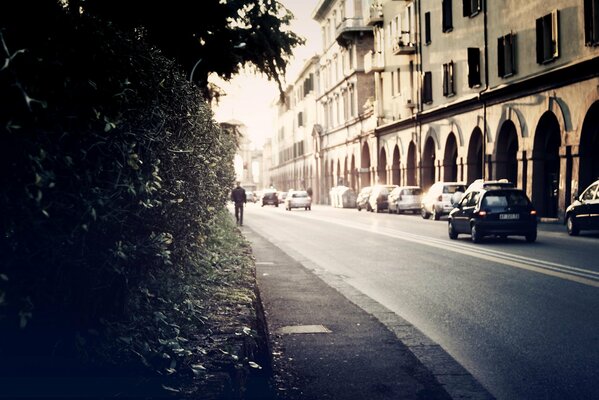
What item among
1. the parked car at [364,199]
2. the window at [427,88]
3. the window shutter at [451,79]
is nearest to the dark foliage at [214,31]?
the window shutter at [451,79]

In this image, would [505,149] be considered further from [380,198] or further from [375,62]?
[375,62]

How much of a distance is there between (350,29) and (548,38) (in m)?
32.5

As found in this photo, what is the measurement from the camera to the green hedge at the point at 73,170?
2863 mm

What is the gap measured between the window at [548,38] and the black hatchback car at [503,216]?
1023 centimetres

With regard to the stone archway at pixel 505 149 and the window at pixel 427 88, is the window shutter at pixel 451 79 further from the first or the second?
the stone archway at pixel 505 149

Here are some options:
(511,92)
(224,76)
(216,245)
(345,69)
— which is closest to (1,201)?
(216,245)

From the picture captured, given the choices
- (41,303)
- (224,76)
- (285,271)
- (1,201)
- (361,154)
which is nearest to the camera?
(1,201)

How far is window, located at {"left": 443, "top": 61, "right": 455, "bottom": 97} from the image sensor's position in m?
37.1

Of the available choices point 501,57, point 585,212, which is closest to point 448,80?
point 501,57

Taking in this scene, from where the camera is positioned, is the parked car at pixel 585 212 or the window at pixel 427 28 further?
the window at pixel 427 28

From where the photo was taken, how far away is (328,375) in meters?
5.61

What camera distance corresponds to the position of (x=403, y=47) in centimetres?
4356

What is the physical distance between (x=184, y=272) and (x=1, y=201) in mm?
3750

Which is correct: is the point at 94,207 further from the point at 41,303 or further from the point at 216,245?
the point at 216,245
